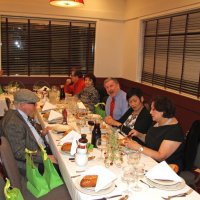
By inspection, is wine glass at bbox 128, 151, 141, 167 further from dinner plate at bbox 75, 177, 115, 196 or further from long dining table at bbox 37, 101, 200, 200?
dinner plate at bbox 75, 177, 115, 196

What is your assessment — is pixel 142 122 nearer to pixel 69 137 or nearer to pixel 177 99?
pixel 69 137

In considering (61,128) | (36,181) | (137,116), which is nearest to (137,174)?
(36,181)

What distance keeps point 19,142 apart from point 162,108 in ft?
4.17

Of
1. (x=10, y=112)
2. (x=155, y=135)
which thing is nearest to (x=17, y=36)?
(x=10, y=112)

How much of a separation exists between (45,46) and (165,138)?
4.83 metres

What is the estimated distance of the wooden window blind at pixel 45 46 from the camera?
20.6 feet

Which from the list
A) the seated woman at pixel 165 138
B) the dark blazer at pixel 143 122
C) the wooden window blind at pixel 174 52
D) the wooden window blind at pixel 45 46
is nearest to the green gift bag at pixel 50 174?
the seated woman at pixel 165 138

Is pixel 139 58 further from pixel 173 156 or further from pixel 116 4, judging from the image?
pixel 173 156

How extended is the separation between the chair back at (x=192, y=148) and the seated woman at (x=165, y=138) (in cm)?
5

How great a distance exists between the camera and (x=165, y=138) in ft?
7.62

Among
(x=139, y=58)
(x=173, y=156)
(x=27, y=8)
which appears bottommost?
(x=173, y=156)

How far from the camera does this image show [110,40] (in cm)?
679

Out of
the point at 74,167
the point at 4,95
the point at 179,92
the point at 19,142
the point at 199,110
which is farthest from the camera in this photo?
the point at 4,95

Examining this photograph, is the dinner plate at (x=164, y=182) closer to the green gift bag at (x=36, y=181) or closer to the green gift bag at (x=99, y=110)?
the green gift bag at (x=36, y=181)
